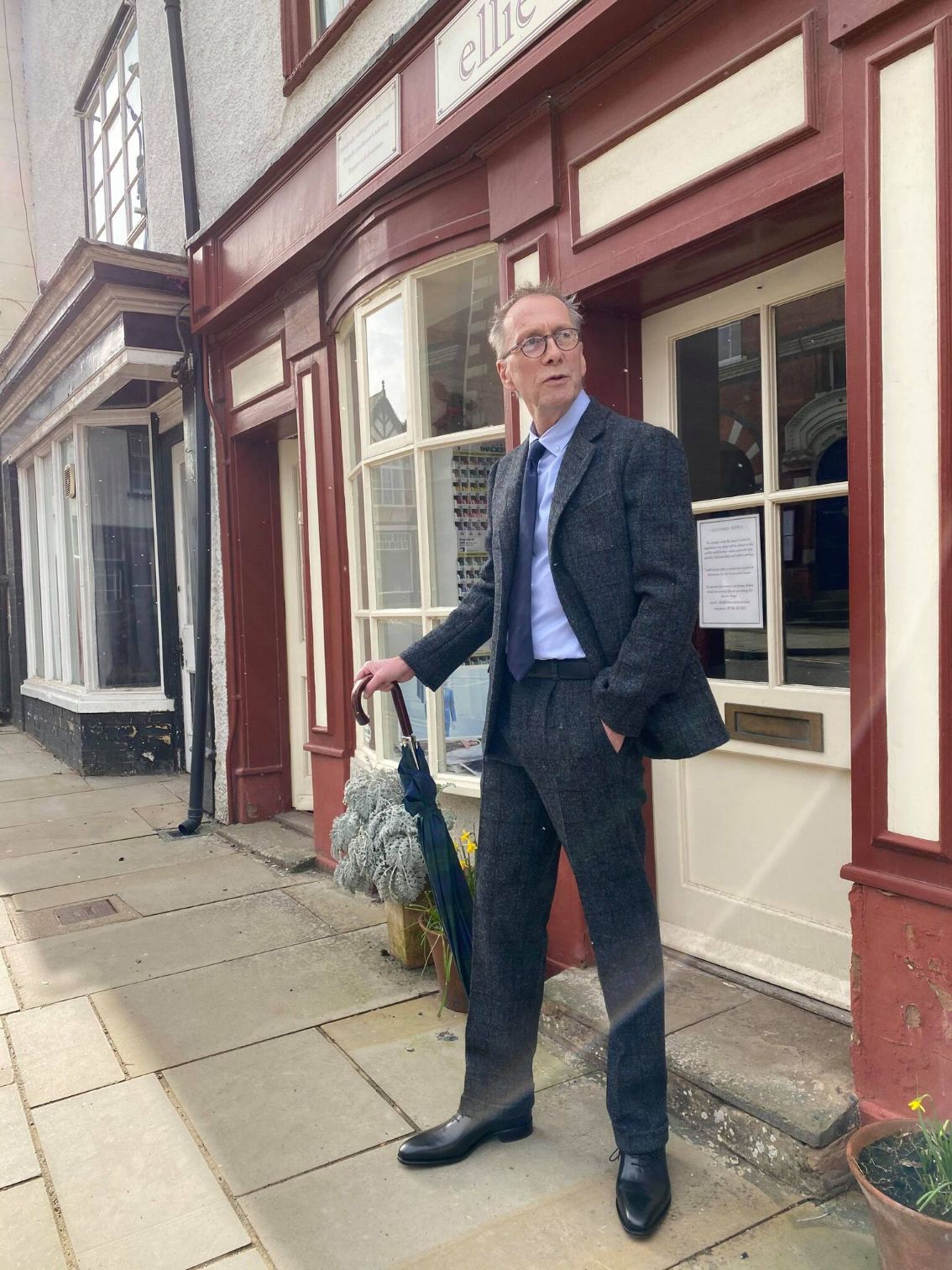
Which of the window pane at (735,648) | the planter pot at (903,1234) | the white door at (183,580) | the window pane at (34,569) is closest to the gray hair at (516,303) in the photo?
the window pane at (735,648)

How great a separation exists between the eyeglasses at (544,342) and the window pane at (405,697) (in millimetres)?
2129

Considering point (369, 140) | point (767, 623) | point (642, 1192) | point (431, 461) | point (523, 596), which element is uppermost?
point (369, 140)

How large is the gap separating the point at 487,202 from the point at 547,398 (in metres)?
1.67

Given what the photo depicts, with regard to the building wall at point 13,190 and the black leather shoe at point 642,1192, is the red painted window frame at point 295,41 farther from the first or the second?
the building wall at point 13,190

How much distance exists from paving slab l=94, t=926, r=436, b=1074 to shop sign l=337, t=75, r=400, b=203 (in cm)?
314

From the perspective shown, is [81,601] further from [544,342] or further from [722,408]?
[544,342]

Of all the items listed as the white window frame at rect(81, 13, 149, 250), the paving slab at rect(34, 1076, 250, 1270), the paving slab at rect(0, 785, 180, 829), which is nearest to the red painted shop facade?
the paving slab at rect(34, 1076, 250, 1270)

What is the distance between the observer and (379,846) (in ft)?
11.4

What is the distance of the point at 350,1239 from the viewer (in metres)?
2.15

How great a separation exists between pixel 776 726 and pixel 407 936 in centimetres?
159

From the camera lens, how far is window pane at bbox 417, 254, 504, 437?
3.79 meters

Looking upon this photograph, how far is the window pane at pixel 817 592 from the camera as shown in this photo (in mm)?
2771

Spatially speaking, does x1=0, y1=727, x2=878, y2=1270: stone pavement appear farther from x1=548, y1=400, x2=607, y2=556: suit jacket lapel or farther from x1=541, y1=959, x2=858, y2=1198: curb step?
x1=548, y1=400, x2=607, y2=556: suit jacket lapel

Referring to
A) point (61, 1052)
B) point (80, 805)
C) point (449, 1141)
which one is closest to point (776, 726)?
point (449, 1141)
